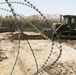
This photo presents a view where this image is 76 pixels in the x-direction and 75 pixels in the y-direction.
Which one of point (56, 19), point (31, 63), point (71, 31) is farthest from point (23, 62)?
point (56, 19)

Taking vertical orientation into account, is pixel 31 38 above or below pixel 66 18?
below

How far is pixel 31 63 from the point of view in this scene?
12242mm

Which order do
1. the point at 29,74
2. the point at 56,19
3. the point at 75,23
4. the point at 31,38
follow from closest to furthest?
the point at 29,74, the point at 75,23, the point at 31,38, the point at 56,19

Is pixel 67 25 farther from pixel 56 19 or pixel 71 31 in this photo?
pixel 56 19

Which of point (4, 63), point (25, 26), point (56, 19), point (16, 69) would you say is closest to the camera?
point (16, 69)

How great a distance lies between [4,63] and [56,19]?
33.3 m

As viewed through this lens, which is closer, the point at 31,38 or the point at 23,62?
the point at 23,62

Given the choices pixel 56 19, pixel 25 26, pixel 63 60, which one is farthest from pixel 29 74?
pixel 56 19

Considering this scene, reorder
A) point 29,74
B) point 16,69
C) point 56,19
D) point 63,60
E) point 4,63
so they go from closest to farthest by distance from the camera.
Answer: point 29,74 → point 16,69 → point 4,63 → point 63,60 → point 56,19

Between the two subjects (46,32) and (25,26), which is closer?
(46,32)

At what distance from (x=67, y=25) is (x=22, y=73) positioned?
46.5 feet

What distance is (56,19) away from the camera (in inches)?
1764

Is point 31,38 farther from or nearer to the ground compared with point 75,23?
nearer to the ground

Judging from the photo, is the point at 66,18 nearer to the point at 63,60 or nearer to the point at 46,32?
the point at 46,32
